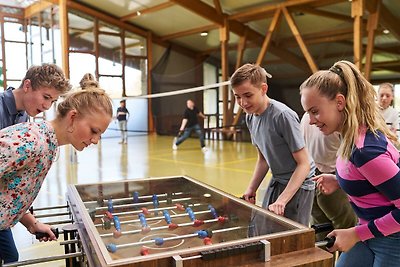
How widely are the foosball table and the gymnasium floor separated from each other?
1.05 meters

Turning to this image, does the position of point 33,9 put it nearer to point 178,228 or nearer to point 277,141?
point 277,141

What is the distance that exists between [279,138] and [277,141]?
0.07ft

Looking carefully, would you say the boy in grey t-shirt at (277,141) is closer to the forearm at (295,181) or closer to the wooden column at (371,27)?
the forearm at (295,181)

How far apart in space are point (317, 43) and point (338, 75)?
10594mm

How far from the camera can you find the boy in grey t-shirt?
1891 millimetres

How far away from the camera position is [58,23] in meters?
12.5

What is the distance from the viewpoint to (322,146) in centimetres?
264

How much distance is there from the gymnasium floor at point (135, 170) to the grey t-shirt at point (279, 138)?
1783 millimetres

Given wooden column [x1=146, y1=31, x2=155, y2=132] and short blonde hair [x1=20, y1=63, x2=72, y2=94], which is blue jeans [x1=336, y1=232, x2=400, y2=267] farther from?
wooden column [x1=146, y1=31, x2=155, y2=132]

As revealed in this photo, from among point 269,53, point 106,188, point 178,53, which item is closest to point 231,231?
point 106,188

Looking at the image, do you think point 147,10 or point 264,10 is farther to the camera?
point 147,10

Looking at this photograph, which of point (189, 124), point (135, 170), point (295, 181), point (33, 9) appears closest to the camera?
point (295, 181)

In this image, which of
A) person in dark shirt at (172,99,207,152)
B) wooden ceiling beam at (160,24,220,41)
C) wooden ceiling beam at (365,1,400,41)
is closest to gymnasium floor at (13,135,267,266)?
person in dark shirt at (172,99,207,152)

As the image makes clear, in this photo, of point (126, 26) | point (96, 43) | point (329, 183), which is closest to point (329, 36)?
point (126, 26)
